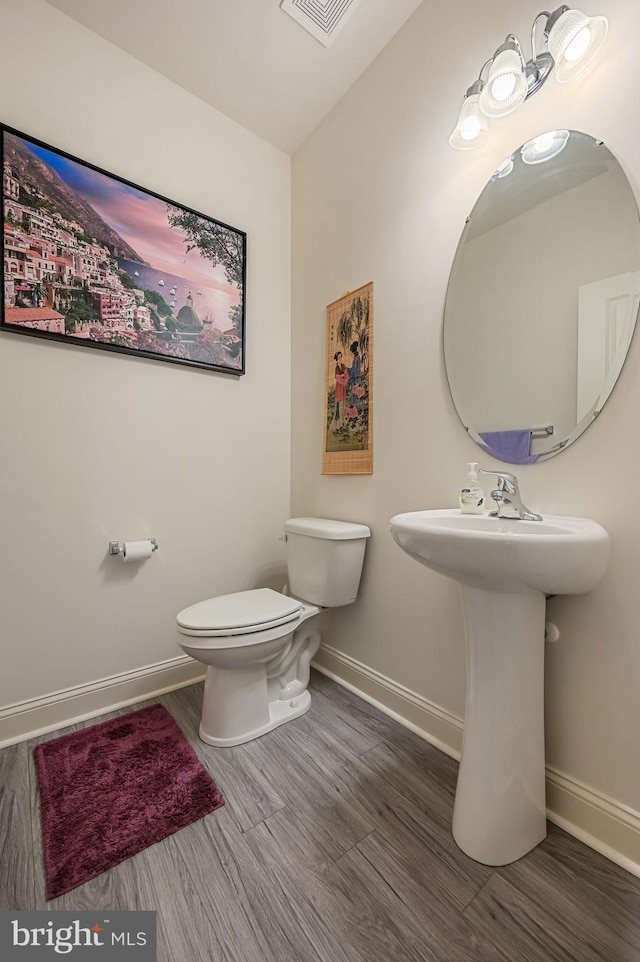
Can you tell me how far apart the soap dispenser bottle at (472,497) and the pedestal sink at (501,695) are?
140 millimetres

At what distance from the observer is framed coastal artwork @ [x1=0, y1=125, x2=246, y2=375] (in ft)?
4.56

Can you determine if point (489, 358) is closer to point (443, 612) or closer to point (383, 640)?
point (443, 612)

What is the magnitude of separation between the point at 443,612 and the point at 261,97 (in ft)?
7.69

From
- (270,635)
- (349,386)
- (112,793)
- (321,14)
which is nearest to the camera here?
(112,793)

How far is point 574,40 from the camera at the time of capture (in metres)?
0.99

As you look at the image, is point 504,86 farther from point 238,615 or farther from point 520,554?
point 238,615

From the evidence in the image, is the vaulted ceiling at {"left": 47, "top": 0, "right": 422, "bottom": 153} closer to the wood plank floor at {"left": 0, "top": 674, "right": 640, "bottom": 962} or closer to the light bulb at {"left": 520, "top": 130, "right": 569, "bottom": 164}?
the light bulb at {"left": 520, "top": 130, "right": 569, "bottom": 164}

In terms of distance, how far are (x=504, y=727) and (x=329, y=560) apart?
2.64 ft

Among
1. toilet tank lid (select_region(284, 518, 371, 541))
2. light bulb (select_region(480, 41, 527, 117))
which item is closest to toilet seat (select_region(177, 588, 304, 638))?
toilet tank lid (select_region(284, 518, 371, 541))

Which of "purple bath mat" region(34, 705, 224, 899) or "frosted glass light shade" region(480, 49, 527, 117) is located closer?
"purple bath mat" region(34, 705, 224, 899)

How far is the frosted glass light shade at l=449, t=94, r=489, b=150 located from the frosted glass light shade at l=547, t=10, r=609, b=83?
200 millimetres

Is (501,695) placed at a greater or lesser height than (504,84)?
lesser
